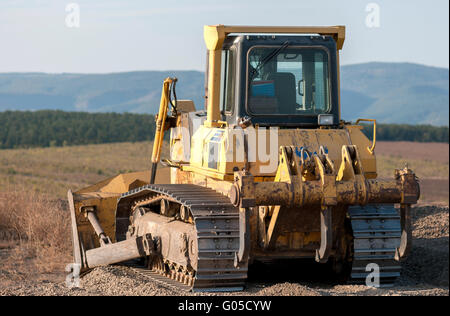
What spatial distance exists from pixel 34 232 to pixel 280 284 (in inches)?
260

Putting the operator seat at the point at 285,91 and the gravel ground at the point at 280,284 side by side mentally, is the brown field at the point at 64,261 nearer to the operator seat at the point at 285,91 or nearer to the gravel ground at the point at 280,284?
the gravel ground at the point at 280,284

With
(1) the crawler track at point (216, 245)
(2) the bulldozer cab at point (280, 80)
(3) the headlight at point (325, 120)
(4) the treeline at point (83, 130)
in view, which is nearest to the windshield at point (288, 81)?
A: (2) the bulldozer cab at point (280, 80)

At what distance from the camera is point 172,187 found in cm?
1002

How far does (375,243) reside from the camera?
9.31 metres

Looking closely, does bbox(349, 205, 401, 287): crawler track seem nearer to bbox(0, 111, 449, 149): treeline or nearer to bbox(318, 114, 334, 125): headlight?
bbox(318, 114, 334, 125): headlight

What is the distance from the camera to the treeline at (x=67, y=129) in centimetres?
5781

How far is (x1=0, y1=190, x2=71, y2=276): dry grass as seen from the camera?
12.2 metres

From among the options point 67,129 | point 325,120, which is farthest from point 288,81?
point 67,129

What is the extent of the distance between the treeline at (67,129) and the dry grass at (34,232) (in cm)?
4047

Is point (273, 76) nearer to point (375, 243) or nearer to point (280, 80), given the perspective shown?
point (280, 80)

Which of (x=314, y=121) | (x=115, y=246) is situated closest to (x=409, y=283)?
(x=314, y=121)

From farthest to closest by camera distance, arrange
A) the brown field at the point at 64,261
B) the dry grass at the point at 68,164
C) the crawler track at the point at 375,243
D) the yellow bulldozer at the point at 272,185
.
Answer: the dry grass at the point at 68,164 → the crawler track at the point at 375,243 → the brown field at the point at 64,261 → the yellow bulldozer at the point at 272,185

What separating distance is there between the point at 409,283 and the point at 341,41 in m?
3.22

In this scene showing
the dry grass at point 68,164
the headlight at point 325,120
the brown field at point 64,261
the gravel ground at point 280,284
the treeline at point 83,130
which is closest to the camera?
the gravel ground at point 280,284
